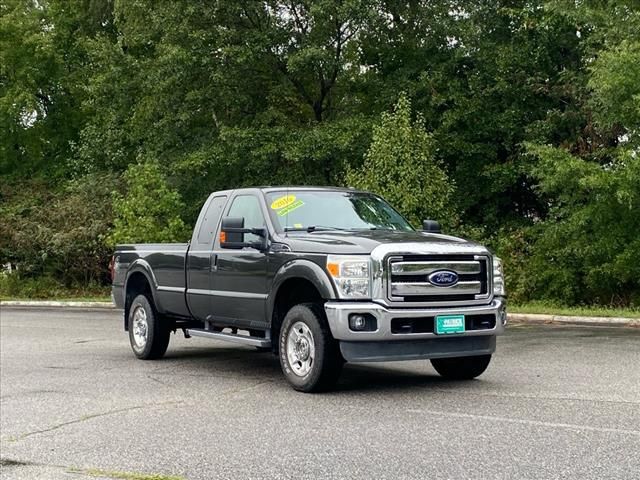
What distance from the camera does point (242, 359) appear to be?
11.8m

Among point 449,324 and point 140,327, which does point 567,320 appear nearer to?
point 140,327

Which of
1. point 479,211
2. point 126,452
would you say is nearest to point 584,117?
point 479,211

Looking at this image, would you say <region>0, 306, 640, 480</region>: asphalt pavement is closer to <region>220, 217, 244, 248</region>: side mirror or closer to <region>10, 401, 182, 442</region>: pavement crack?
<region>10, 401, 182, 442</region>: pavement crack

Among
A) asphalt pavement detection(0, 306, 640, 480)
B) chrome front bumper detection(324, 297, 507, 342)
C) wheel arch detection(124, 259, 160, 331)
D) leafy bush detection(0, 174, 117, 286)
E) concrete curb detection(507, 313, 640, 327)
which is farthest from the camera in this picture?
leafy bush detection(0, 174, 117, 286)

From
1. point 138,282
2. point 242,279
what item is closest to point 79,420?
point 242,279

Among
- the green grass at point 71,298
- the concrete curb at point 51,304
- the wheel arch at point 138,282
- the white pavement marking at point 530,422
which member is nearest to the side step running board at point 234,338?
the wheel arch at point 138,282

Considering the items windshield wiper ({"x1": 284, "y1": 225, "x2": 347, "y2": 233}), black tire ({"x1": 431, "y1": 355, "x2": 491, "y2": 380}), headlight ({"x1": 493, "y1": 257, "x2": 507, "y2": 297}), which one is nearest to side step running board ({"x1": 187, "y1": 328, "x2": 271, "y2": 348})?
windshield wiper ({"x1": 284, "y1": 225, "x2": 347, "y2": 233})

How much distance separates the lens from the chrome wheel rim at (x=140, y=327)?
11.8m

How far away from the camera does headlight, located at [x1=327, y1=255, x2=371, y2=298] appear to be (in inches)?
328

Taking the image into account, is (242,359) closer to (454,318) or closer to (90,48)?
(454,318)

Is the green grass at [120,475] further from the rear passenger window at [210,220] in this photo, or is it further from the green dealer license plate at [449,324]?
the rear passenger window at [210,220]

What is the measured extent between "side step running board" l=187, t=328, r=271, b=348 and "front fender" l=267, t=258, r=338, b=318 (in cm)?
33

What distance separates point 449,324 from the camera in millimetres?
8453

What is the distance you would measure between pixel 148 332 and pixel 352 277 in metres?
4.33
